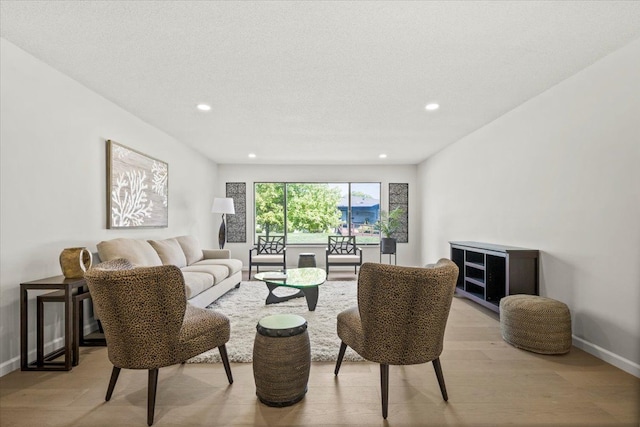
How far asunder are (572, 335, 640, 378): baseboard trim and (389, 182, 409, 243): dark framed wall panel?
446cm

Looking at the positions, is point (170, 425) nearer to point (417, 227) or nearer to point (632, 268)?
point (632, 268)

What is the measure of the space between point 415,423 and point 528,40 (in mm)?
2653

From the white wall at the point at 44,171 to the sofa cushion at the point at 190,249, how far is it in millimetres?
1033

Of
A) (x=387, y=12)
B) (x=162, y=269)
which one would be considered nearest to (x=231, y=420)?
(x=162, y=269)

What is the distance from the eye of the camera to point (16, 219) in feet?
7.75

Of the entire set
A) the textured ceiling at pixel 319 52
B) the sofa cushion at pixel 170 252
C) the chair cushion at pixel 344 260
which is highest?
the textured ceiling at pixel 319 52

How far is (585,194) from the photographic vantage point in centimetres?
268

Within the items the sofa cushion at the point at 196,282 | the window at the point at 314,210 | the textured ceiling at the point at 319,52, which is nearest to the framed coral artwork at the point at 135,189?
the textured ceiling at the point at 319,52

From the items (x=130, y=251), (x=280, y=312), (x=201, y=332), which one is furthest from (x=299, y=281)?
(x=130, y=251)

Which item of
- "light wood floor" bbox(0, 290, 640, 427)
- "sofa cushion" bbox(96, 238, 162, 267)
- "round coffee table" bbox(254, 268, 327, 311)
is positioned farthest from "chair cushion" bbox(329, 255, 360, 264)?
"light wood floor" bbox(0, 290, 640, 427)

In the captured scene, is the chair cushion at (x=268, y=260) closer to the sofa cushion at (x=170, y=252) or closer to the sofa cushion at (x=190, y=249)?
the sofa cushion at (x=190, y=249)

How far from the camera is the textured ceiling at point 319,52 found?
195 centimetres

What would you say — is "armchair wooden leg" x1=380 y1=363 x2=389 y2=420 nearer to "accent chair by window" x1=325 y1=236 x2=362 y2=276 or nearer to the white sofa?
the white sofa

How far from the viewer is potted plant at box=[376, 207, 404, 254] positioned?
6.46 m
